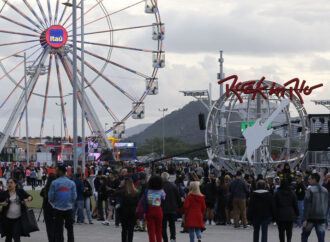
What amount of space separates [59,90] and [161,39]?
721 centimetres

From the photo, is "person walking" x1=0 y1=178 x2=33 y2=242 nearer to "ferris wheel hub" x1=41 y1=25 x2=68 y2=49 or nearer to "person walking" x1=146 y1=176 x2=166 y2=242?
"person walking" x1=146 y1=176 x2=166 y2=242

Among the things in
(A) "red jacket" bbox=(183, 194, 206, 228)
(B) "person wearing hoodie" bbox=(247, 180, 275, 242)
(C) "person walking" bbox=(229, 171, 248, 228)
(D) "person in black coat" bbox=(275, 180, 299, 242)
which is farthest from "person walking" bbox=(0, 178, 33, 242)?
(C) "person walking" bbox=(229, 171, 248, 228)

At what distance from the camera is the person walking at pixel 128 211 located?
47.4ft

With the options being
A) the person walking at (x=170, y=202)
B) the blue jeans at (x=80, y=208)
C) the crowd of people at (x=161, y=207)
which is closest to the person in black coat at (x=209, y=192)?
the blue jeans at (x=80, y=208)

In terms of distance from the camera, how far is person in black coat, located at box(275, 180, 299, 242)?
1501 cm

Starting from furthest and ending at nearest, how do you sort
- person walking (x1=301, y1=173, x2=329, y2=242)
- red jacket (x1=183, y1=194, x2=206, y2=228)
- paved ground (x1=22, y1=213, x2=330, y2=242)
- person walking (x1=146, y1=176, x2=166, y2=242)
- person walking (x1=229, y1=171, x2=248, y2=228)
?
1. person walking (x1=229, y1=171, x2=248, y2=228)
2. paved ground (x1=22, y1=213, x2=330, y2=242)
3. red jacket (x1=183, y1=194, x2=206, y2=228)
4. person walking (x1=146, y1=176, x2=166, y2=242)
5. person walking (x1=301, y1=173, x2=329, y2=242)

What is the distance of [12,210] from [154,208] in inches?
98.5

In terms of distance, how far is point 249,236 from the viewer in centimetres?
1895

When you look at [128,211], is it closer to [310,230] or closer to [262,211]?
[262,211]

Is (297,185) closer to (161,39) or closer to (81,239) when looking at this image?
(81,239)

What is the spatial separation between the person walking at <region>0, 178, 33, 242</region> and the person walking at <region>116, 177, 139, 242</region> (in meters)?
1.75

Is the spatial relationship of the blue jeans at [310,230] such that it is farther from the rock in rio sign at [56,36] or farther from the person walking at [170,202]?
the rock in rio sign at [56,36]

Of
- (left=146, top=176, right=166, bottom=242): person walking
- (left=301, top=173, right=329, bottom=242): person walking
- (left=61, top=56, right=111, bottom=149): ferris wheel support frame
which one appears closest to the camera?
(left=301, top=173, right=329, bottom=242): person walking

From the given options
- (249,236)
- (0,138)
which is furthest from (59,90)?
(249,236)
